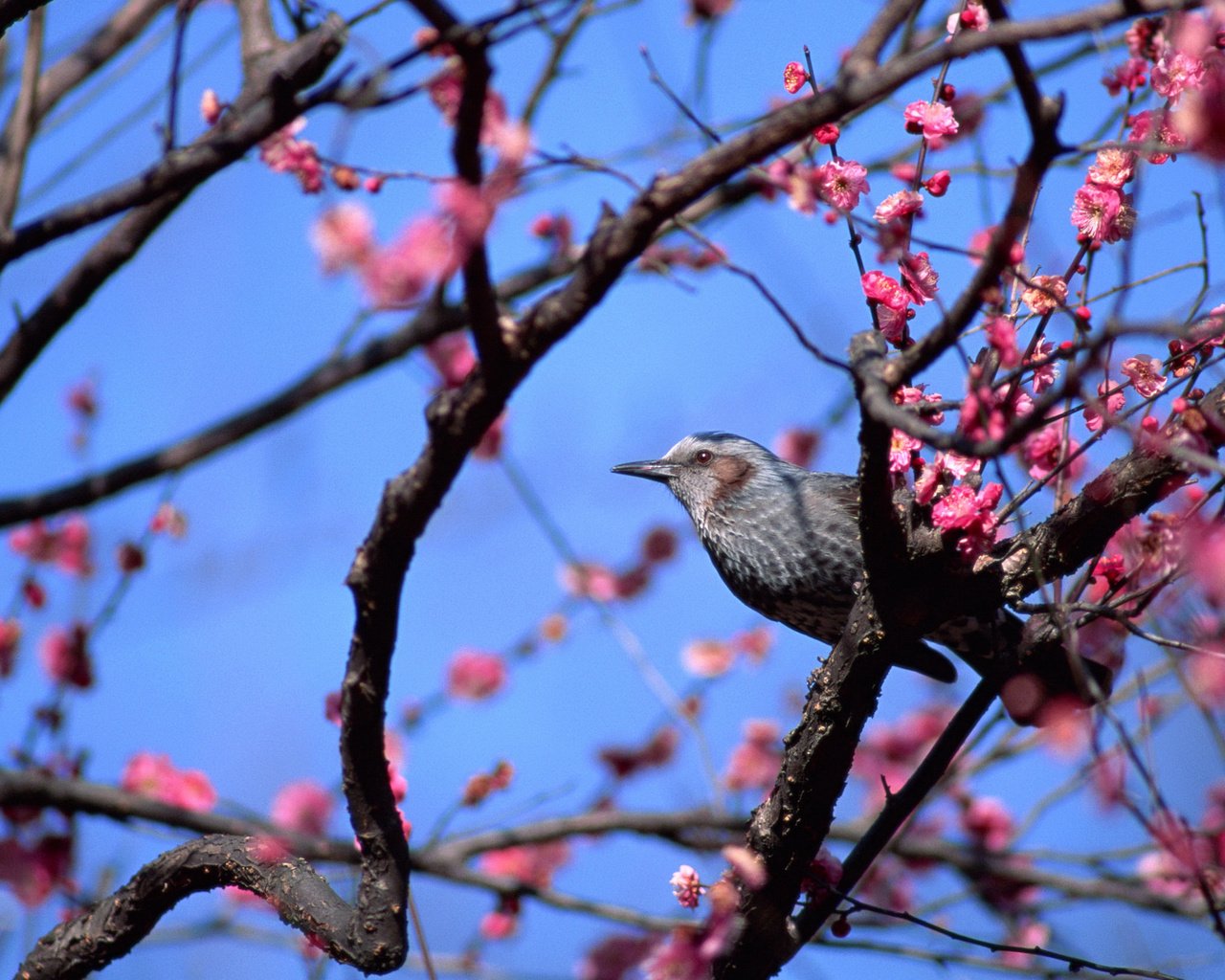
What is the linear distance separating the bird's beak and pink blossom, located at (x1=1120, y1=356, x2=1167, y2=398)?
97.8 inches

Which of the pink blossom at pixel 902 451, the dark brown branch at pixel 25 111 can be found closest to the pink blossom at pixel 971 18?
the pink blossom at pixel 902 451

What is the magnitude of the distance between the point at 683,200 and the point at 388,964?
1.52 metres

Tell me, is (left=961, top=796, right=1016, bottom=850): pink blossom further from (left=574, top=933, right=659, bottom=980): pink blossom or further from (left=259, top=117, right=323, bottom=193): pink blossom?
(left=259, top=117, right=323, bottom=193): pink blossom

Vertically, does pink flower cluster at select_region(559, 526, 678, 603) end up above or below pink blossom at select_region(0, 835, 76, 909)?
above

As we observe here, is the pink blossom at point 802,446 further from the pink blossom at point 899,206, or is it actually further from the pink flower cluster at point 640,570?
the pink blossom at point 899,206

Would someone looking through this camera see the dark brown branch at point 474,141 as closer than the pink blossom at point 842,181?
Yes

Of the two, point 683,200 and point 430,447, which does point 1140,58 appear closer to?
point 683,200

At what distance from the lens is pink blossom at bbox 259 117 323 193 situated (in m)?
3.24

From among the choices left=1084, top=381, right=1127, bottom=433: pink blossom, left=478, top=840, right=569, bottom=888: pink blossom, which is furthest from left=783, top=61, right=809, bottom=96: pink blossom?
left=478, top=840, right=569, bottom=888: pink blossom

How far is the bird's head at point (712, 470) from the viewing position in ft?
14.4

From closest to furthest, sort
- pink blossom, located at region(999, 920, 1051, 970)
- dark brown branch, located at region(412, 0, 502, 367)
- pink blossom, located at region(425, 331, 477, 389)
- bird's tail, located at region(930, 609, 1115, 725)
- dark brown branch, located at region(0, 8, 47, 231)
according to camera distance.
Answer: dark brown branch, located at region(412, 0, 502, 367) → bird's tail, located at region(930, 609, 1115, 725) → dark brown branch, located at region(0, 8, 47, 231) → pink blossom, located at region(999, 920, 1051, 970) → pink blossom, located at region(425, 331, 477, 389)

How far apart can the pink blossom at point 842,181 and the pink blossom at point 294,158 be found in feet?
4.94

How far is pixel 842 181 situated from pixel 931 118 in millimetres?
202

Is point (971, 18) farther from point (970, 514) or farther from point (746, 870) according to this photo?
point (746, 870)
